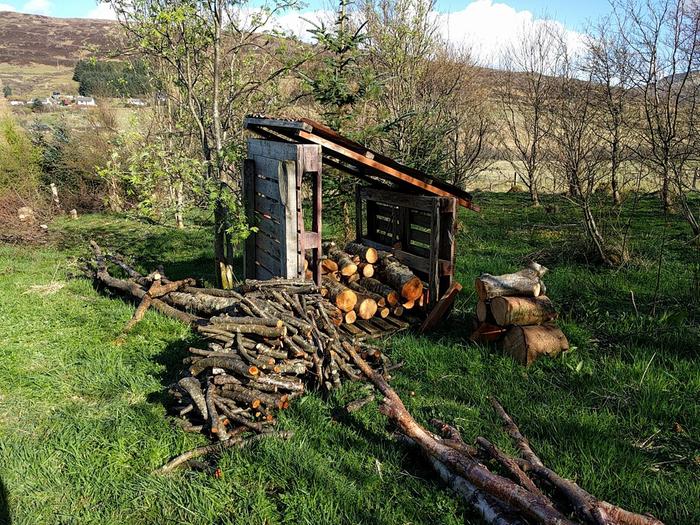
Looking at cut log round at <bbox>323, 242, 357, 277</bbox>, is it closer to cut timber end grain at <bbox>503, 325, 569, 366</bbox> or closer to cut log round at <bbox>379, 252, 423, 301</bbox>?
cut log round at <bbox>379, 252, 423, 301</bbox>

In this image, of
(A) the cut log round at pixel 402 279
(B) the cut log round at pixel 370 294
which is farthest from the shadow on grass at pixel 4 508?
(A) the cut log round at pixel 402 279

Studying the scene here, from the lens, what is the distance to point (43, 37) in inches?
2923

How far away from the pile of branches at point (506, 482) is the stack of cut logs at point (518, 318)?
156cm

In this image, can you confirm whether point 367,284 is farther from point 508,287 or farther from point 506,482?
point 506,482

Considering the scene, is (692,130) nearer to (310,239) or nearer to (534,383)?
(534,383)

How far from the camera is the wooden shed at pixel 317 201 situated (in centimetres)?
666

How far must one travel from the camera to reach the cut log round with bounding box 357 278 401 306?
7571 mm

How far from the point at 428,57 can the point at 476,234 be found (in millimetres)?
5751

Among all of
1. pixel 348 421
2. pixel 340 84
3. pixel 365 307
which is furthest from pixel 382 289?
pixel 340 84

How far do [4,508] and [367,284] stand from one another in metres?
5.38

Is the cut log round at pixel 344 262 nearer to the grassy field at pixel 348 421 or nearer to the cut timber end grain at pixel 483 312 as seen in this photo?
the grassy field at pixel 348 421

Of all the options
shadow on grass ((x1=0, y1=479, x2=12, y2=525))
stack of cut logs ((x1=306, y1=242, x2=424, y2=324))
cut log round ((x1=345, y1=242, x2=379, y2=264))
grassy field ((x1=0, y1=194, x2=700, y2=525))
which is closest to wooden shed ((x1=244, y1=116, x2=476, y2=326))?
stack of cut logs ((x1=306, y1=242, x2=424, y2=324))

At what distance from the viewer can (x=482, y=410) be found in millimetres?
4961

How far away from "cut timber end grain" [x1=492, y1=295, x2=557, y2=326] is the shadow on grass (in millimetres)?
5272
